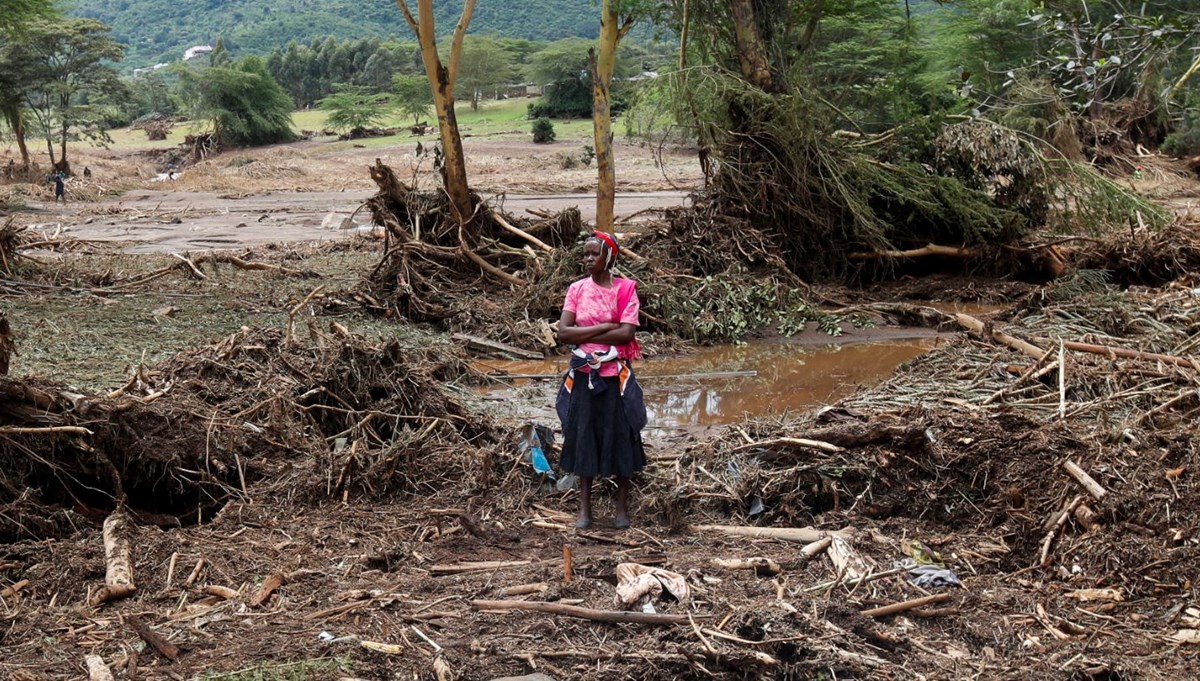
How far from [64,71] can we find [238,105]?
10116mm

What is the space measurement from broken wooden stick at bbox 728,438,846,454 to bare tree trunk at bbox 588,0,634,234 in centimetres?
758

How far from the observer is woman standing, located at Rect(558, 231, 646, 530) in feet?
18.4

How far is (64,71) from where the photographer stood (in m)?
35.7

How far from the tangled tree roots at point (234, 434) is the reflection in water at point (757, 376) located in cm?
234

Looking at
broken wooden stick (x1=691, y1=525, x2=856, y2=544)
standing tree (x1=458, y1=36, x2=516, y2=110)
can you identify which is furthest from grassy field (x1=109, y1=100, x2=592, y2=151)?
broken wooden stick (x1=691, y1=525, x2=856, y2=544)

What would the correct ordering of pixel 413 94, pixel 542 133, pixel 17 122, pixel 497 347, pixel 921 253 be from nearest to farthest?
pixel 497 347 < pixel 921 253 < pixel 17 122 < pixel 542 133 < pixel 413 94

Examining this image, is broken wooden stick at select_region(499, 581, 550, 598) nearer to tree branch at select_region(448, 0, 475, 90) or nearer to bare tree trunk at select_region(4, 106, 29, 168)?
tree branch at select_region(448, 0, 475, 90)

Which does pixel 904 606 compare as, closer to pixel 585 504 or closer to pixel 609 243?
pixel 585 504

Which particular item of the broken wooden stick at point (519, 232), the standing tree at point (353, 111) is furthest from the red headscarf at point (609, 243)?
the standing tree at point (353, 111)

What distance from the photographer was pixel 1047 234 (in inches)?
542

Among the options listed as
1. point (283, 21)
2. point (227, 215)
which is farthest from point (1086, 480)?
point (283, 21)

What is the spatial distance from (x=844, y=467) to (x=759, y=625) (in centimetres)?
192

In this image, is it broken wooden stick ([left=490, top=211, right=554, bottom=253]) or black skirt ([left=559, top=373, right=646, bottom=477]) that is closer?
black skirt ([left=559, top=373, right=646, bottom=477])

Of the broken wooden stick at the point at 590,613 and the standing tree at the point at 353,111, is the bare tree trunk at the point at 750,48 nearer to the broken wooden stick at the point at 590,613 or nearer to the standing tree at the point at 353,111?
the broken wooden stick at the point at 590,613
